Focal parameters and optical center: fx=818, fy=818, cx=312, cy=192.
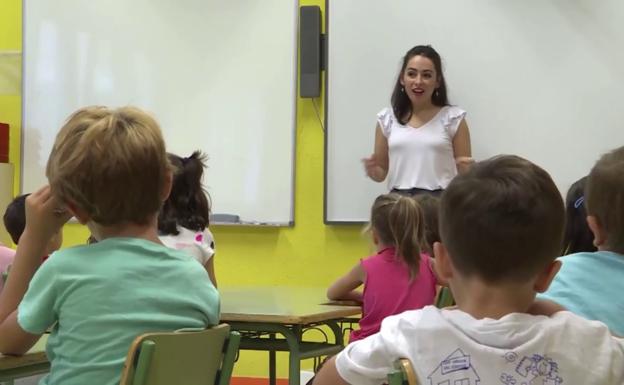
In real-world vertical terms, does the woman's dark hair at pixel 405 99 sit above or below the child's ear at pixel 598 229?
above

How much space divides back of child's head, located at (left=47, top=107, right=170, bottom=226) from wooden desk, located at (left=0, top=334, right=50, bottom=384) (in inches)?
12.0

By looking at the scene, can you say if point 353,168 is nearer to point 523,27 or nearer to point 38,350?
point 523,27

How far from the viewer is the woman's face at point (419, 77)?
4242 mm

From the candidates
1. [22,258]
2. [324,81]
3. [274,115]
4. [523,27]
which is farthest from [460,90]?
[22,258]

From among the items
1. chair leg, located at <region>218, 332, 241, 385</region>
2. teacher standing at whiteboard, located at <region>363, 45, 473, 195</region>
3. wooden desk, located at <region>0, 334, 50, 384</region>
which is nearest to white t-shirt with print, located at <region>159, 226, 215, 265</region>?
wooden desk, located at <region>0, 334, 50, 384</region>

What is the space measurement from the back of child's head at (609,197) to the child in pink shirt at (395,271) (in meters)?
1.26

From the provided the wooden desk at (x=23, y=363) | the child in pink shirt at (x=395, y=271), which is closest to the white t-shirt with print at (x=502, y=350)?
the wooden desk at (x=23, y=363)

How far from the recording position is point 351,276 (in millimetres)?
3006

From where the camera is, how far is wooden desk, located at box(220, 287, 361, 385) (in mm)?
2439

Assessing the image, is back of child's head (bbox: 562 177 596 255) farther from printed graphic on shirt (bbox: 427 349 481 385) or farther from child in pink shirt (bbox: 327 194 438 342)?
printed graphic on shirt (bbox: 427 349 481 385)

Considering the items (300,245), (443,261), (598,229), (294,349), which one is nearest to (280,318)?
(294,349)

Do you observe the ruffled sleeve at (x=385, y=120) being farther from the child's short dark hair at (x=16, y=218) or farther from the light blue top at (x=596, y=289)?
the light blue top at (x=596, y=289)

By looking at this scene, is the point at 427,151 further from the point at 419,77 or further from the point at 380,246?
the point at 380,246

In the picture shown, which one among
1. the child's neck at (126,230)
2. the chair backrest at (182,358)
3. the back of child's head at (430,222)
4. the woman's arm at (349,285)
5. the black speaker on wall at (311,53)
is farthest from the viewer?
the black speaker on wall at (311,53)
